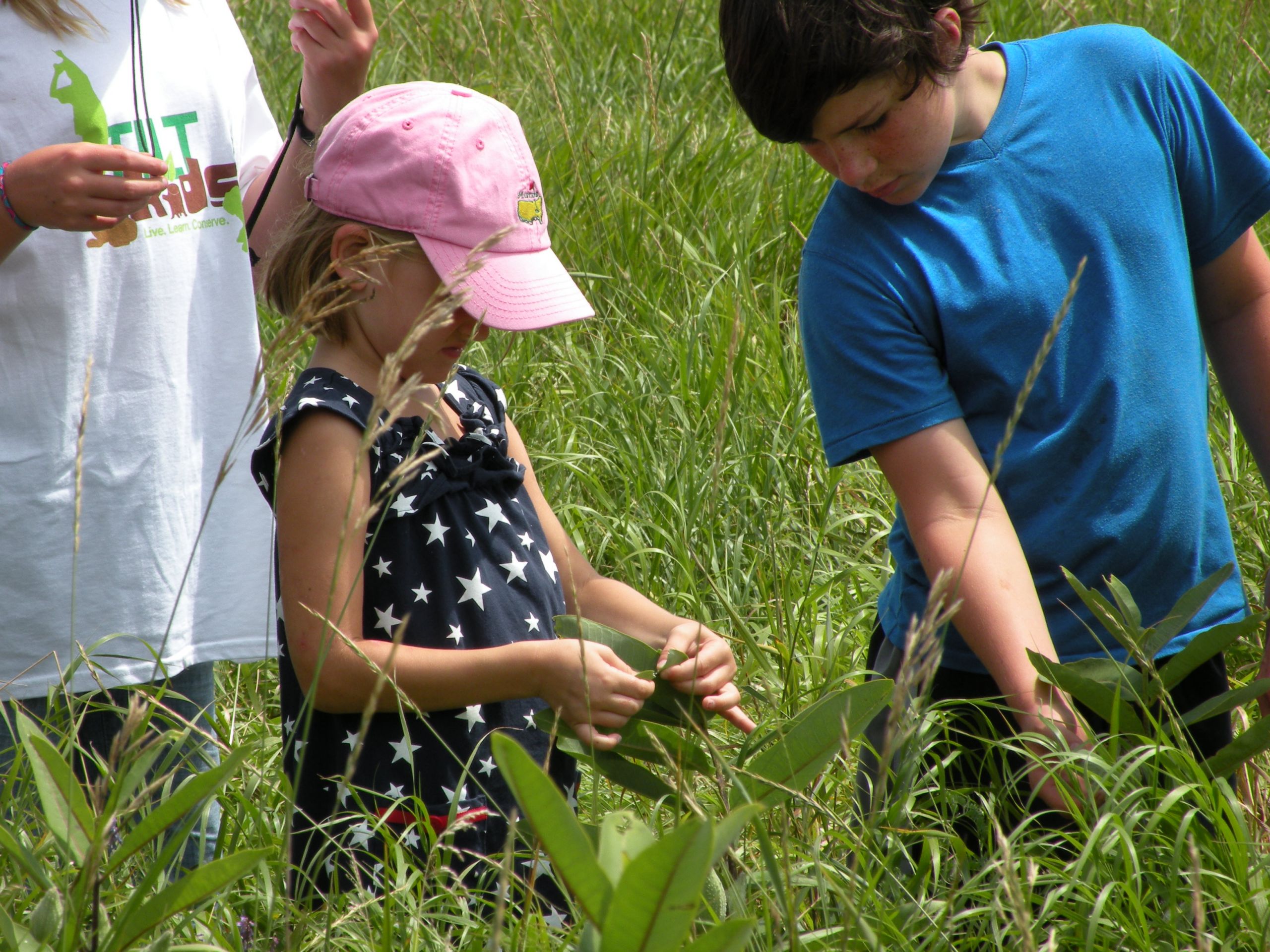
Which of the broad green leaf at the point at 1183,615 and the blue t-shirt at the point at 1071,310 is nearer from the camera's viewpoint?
the broad green leaf at the point at 1183,615

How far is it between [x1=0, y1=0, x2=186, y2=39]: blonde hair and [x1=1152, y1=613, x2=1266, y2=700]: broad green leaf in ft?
5.14

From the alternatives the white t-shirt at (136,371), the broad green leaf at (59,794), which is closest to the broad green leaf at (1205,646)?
the broad green leaf at (59,794)

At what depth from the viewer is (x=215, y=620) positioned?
183cm

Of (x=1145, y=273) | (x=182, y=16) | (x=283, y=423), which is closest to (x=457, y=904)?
(x=283, y=423)

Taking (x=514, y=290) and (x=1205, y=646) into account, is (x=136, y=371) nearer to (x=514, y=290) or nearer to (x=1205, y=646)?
(x=514, y=290)

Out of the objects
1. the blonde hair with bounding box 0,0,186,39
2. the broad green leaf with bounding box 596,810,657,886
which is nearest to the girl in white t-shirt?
the blonde hair with bounding box 0,0,186,39

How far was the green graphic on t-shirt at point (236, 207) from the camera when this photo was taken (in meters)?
1.82

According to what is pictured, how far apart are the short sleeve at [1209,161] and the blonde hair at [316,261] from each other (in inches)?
38.8

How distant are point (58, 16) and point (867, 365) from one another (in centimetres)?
117

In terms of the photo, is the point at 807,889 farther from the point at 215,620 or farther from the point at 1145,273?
the point at 215,620

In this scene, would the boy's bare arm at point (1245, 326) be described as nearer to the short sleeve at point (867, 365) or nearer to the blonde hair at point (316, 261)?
the short sleeve at point (867, 365)

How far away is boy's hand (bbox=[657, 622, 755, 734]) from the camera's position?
125 cm

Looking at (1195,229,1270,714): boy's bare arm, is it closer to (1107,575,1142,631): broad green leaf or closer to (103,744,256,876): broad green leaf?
(1107,575,1142,631): broad green leaf

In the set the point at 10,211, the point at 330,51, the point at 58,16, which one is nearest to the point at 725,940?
the point at 10,211
